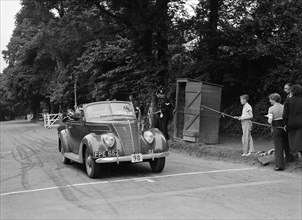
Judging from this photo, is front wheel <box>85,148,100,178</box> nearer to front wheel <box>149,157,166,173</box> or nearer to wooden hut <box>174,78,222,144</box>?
front wheel <box>149,157,166,173</box>

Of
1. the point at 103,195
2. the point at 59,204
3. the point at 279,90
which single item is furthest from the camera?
the point at 279,90

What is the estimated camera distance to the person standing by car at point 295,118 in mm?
8727

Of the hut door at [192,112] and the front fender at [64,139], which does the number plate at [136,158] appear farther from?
the hut door at [192,112]

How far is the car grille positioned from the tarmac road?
68cm

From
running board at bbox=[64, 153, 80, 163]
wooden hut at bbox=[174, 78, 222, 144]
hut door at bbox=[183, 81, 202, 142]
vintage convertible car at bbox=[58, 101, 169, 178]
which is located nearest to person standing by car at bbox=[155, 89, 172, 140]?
hut door at bbox=[183, 81, 202, 142]

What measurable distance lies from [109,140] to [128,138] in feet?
1.66

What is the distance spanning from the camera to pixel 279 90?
1408cm

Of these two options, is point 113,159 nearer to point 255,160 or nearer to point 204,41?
point 255,160

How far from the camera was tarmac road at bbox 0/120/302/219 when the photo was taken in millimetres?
5922

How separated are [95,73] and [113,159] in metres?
18.7

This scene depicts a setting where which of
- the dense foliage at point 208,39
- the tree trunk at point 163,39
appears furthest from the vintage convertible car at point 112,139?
the tree trunk at point 163,39

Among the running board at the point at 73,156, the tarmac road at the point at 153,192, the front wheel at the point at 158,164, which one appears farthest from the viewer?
the running board at the point at 73,156

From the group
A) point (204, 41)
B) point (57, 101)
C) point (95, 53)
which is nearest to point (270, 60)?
point (204, 41)

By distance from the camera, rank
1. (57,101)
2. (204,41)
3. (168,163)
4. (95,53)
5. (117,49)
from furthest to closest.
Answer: (57,101) < (95,53) < (117,49) < (204,41) < (168,163)
